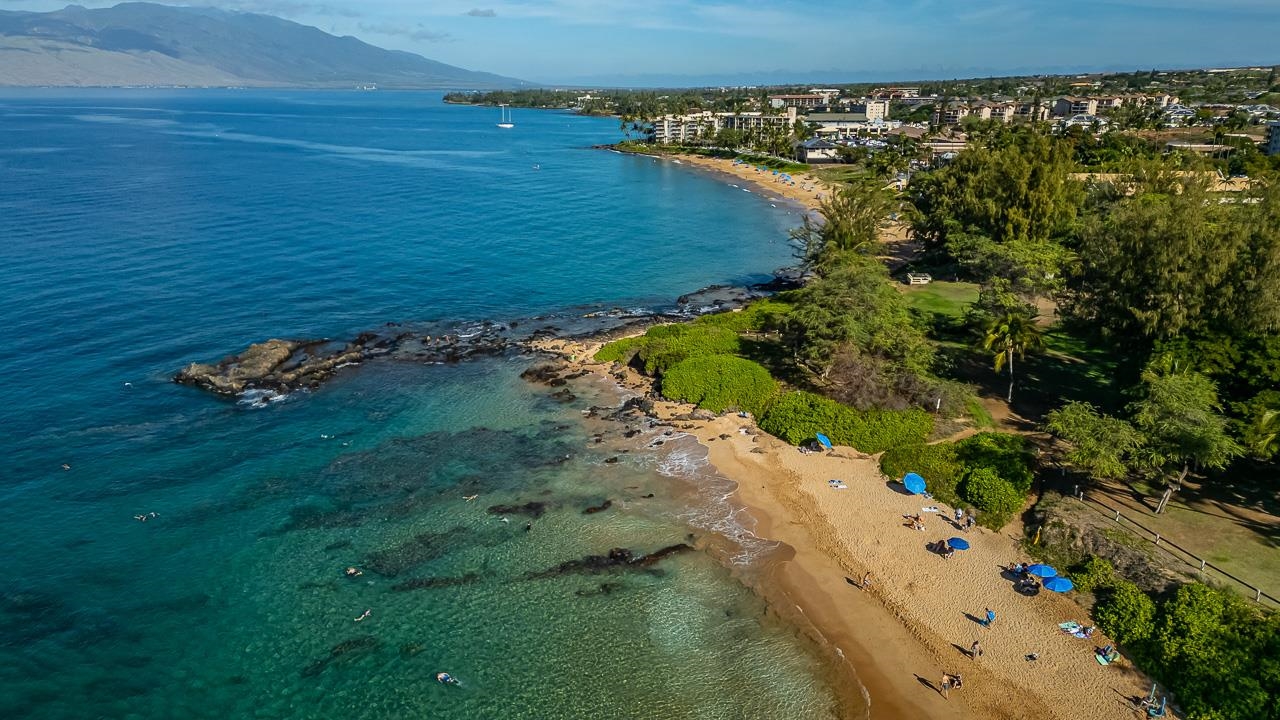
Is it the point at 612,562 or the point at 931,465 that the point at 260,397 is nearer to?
the point at 612,562

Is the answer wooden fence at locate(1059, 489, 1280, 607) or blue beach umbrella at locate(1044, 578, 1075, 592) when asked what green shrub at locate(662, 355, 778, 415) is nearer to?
wooden fence at locate(1059, 489, 1280, 607)

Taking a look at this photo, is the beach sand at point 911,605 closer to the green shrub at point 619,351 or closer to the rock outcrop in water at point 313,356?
the green shrub at point 619,351

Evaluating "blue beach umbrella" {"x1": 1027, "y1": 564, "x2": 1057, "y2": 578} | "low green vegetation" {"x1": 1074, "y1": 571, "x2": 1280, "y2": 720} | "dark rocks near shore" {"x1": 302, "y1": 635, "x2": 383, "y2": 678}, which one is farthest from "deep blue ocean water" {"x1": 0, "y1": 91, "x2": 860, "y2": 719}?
"low green vegetation" {"x1": 1074, "y1": 571, "x2": 1280, "y2": 720}

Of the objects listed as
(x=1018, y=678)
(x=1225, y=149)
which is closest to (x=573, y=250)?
(x=1018, y=678)

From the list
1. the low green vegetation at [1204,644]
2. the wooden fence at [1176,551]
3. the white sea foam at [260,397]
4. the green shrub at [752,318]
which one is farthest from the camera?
the green shrub at [752,318]

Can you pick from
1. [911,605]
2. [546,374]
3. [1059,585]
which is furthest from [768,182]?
[911,605]

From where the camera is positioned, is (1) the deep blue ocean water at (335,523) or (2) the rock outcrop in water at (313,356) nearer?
(1) the deep blue ocean water at (335,523)

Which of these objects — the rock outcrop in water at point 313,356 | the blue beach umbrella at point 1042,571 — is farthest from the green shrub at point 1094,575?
the rock outcrop in water at point 313,356
